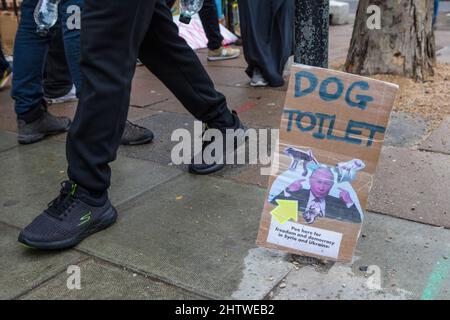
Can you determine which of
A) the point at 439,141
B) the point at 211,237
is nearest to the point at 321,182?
the point at 211,237

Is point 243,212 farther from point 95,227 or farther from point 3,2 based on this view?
point 3,2

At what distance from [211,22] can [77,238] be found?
4.39 meters

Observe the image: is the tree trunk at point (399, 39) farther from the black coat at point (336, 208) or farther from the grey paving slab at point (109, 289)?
the grey paving slab at point (109, 289)

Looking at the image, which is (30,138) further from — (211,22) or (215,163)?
(211,22)

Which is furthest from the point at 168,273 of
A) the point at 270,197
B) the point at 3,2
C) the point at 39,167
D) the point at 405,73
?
the point at 3,2

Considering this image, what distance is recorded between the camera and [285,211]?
215cm

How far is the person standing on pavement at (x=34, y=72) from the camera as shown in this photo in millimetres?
3580

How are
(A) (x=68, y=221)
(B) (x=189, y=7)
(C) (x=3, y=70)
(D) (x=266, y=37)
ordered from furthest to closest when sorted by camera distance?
(C) (x=3, y=70)
(D) (x=266, y=37)
(B) (x=189, y=7)
(A) (x=68, y=221)

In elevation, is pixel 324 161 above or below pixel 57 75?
above

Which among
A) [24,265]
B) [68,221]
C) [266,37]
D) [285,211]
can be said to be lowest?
[24,265]

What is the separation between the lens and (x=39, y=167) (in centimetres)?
336

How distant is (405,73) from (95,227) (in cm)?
331

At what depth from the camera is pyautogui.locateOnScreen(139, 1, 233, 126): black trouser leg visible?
2.83 m

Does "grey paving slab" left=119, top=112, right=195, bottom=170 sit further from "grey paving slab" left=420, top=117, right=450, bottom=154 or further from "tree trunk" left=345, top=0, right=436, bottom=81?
"tree trunk" left=345, top=0, right=436, bottom=81
